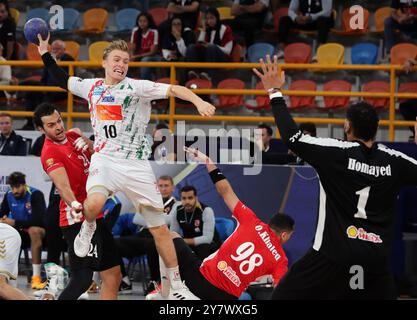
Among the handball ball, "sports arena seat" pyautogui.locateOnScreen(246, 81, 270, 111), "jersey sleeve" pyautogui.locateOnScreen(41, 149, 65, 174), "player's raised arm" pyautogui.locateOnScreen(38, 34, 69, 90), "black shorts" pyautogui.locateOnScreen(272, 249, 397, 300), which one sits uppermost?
the handball ball

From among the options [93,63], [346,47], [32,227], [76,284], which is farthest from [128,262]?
[346,47]

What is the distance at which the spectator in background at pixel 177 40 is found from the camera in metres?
16.0

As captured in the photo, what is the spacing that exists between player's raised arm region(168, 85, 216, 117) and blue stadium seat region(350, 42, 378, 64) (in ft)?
27.8

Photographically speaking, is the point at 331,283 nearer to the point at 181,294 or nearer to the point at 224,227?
the point at 181,294

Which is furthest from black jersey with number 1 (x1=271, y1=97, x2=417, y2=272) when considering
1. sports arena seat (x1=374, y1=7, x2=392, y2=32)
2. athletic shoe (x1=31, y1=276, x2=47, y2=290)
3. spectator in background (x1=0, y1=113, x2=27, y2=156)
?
sports arena seat (x1=374, y1=7, x2=392, y2=32)

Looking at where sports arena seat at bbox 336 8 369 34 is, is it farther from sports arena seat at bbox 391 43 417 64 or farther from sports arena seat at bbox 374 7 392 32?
sports arena seat at bbox 391 43 417 64

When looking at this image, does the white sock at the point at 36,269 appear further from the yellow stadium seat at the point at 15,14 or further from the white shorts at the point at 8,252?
the yellow stadium seat at the point at 15,14

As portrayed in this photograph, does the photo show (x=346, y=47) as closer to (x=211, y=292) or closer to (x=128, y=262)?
(x=128, y=262)

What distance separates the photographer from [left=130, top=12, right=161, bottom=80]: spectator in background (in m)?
16.3

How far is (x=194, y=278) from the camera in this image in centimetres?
878

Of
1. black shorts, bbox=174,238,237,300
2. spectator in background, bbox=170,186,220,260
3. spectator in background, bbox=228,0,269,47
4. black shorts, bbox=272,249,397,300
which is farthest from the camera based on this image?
spectator in background, bbox=228,0,269,47

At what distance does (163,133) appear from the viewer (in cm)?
1312

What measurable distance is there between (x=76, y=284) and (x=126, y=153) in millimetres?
1301

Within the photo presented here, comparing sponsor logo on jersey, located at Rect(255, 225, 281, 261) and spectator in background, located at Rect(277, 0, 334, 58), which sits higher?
spectator in background, located at Rect(277, 0, 334, 58)
